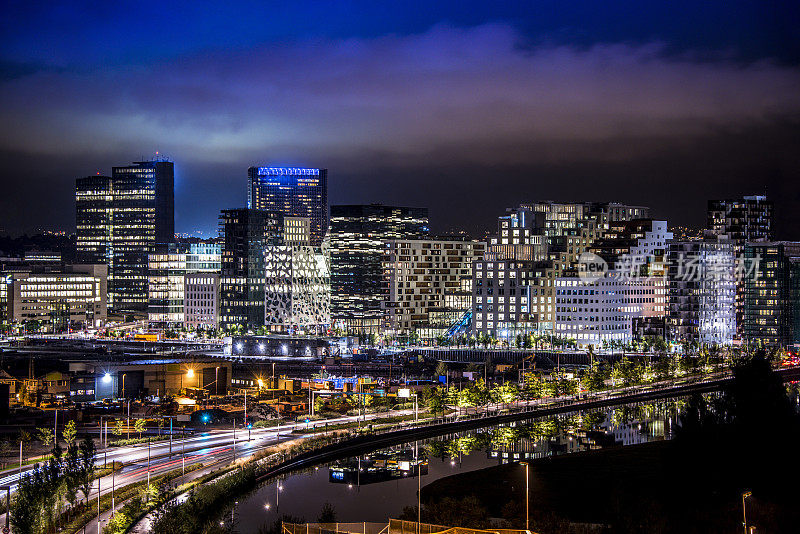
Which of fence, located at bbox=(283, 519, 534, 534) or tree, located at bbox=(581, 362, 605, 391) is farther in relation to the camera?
tree, located at bbox=(581, 362, 605, 391)

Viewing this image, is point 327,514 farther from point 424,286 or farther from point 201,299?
point 201,299

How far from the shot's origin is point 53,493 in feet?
149

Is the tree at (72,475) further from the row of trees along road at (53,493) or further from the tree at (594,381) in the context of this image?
the tree at (594,381)

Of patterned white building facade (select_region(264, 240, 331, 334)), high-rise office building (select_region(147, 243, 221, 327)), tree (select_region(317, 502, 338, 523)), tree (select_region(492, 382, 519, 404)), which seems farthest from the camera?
high-rise office building (select_region(147, 243, 221, 327))

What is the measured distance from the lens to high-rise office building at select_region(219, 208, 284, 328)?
17000cm

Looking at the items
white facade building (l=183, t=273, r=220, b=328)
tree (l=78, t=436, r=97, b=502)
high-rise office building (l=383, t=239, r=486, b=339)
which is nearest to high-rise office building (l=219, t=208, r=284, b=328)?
white facade building (l=183, t=273, r=220, b=328)

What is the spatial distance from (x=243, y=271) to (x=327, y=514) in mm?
123908

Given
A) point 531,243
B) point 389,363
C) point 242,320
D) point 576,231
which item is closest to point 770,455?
point 389,363

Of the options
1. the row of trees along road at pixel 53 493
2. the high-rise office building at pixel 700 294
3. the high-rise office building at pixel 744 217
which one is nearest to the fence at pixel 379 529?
the row of trees along road at pixel 53 493

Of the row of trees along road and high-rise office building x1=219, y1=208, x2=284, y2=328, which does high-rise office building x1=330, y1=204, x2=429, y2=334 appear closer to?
high-rise office building x1=219, y1=208, x2=284, y2=328

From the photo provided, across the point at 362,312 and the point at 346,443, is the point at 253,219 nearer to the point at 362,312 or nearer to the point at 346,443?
the point at 362,312

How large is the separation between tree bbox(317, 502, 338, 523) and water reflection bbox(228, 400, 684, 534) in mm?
252

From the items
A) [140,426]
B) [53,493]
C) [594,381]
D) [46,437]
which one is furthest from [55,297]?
[53,493]

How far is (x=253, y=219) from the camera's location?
570ft
